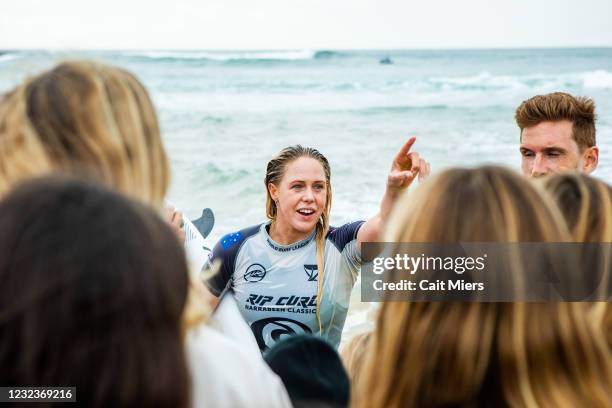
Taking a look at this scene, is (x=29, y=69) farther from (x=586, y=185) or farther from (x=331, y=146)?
(x=331, y=146)

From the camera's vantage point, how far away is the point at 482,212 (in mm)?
1523

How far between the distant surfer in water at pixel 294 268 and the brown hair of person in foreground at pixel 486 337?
208 centimetres

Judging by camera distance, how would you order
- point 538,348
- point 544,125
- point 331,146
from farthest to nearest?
point 331,146
point 544,125
point 538,348

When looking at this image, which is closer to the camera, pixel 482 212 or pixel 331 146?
pixel 482 212

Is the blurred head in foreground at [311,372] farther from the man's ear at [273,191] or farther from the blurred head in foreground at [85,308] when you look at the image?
the man's ear at [273,191]

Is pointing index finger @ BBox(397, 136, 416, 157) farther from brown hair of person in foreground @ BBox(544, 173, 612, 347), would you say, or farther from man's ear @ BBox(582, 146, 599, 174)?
man's ear @ BBox(582, 146, 599, 174)

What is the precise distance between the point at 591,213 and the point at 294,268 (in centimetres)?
240

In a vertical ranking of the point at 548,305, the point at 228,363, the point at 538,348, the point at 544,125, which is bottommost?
the point at 228,363

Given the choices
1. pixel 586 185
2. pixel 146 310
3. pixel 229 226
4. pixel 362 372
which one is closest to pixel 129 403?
pixel 146 310

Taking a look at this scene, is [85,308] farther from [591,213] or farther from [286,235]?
[286,235]

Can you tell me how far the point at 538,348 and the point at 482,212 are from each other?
346 mm

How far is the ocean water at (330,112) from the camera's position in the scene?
12.9 meters

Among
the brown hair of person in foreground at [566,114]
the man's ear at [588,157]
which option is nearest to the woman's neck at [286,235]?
the brown hair of person in foreground at [566,114]

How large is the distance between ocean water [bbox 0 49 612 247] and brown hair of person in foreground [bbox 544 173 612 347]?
5.17 feet
